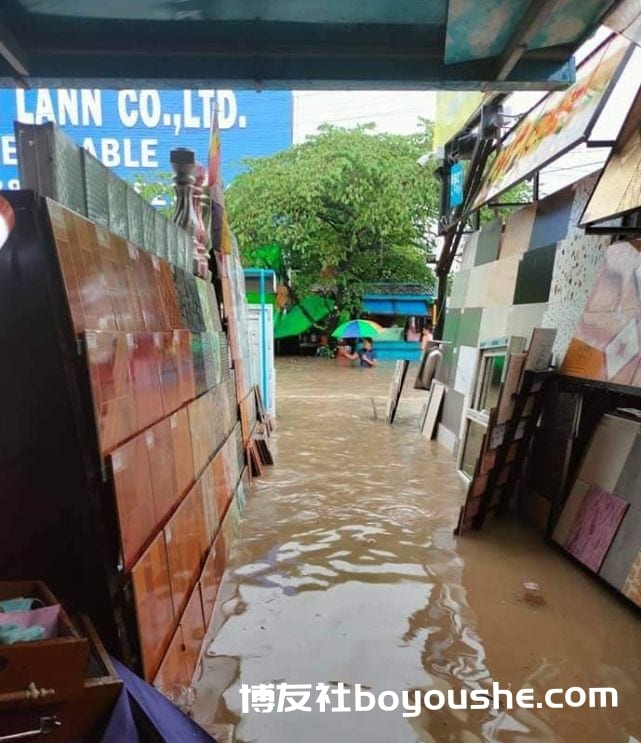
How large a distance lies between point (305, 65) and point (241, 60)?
1.02 feet

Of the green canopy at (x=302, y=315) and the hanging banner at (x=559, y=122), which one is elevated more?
the hanging banner at (x=559, y=122)

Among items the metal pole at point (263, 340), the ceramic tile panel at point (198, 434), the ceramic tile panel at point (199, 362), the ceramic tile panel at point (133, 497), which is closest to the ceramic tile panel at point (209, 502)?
the ceramic tile panel at point (198, 434)

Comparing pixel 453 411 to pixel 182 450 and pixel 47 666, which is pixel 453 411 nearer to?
pixel 182 450

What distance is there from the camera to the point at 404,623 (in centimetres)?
336

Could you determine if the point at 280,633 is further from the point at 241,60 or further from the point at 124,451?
the point at 241,60

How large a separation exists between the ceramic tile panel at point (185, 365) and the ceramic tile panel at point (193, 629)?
3.55ft

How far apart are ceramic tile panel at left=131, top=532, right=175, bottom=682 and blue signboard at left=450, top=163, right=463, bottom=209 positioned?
7.33 m

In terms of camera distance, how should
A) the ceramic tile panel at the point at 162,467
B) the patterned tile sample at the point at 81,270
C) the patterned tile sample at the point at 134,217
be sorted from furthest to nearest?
the patterned tile sample at the point at 134,217 → the ceramic tile panel at the point at 162,467 → the patterned tile sample at the point at 81,270

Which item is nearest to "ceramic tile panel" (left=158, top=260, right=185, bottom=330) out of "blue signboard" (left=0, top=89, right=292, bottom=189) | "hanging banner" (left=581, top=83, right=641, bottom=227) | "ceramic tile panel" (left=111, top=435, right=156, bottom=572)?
"ceramic tile panel" (left=111, top=435, right=156, bottom=572)

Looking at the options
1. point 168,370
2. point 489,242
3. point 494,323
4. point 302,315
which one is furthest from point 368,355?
point 168,370

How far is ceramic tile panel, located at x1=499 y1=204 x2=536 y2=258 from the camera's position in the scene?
6.08 m

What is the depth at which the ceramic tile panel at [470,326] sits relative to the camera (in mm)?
7301

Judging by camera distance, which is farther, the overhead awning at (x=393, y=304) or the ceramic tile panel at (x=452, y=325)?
the overhead awning at (x=393, y=304)

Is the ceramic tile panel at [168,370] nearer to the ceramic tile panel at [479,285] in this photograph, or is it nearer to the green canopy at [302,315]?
the ceramic tile panel at [479,285]
